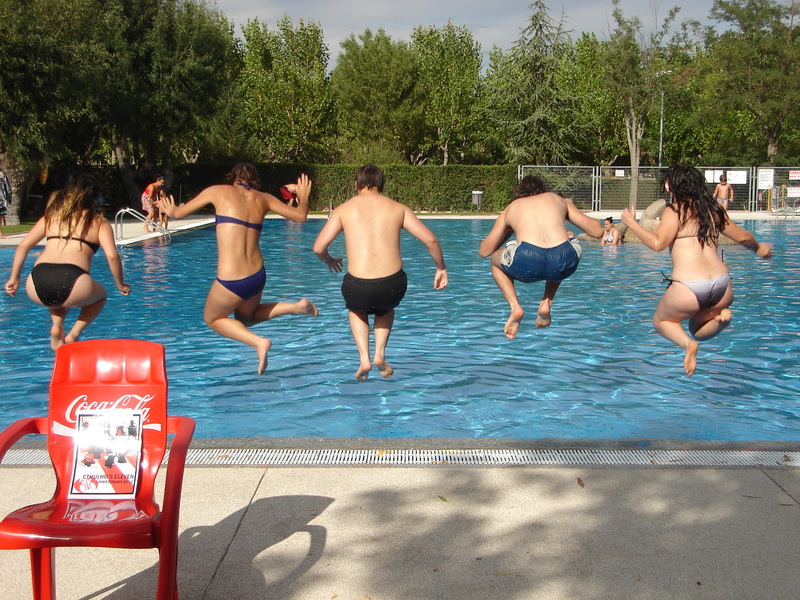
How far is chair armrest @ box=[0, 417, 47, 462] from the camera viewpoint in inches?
130

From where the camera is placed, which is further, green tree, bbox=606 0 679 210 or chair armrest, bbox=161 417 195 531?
green tree, bbox=606 0 679 210

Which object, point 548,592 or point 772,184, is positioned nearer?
point 548,592

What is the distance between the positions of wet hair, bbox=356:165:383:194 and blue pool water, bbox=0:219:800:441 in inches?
98.6

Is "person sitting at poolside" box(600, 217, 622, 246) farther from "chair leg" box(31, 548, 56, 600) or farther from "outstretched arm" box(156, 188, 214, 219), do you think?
"chair leg" box(31, 548, 56, 600)

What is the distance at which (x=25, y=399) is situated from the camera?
8.70 m

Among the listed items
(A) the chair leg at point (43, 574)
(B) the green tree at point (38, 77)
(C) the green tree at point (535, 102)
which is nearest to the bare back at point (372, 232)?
(A) the chair leg at point (43, 574)

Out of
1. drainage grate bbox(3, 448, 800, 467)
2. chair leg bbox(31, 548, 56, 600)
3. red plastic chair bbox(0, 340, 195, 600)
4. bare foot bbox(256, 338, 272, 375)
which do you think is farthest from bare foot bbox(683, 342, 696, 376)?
chair leg bbox(31, 548, 56, 600)

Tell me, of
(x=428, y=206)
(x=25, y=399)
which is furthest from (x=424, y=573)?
(x=428, y=206)

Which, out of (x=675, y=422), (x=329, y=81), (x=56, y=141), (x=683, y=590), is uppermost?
(x=329, y=81)

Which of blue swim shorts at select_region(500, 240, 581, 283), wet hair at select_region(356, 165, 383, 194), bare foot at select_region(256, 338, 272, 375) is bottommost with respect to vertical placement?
bare foot at select_region(256, 338, 272, 375)

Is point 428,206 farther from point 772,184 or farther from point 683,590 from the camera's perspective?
point 683,590

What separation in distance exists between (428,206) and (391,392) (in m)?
29.3

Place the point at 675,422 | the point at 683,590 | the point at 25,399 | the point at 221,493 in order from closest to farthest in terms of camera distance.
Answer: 1. the point at 683,590
2. the point at 221,493
3. the point at 675,422
4. the point at 25,399

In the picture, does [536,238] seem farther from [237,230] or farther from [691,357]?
[237,230]
